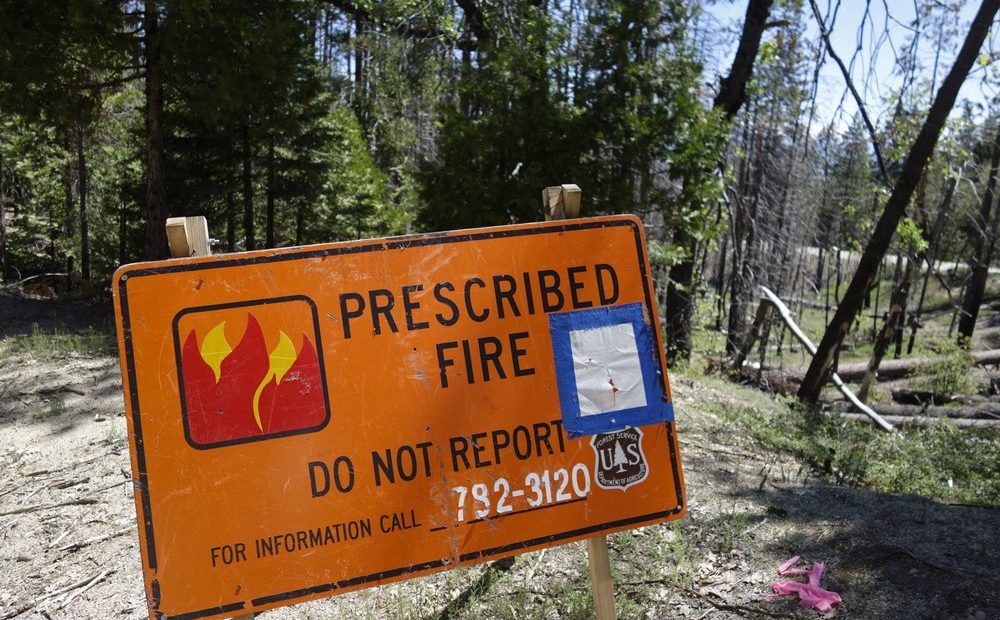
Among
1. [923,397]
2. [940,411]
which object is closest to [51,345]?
[940,411]

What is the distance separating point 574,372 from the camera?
8.38ft

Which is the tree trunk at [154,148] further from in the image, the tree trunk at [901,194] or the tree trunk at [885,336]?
the tree trunk at [885,336]

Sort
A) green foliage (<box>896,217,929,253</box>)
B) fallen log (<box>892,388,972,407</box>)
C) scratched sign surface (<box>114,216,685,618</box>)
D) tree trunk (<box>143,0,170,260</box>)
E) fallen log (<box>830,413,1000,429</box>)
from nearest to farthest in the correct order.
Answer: scratched sign surface (<box>114,216,685,618</box>)
tree trunk (<box>143,0,170,260</box>)
fallen log (<box>830,413,1000,429</box>)
green foliage (<box>896,217,929,253</box>)
fallen log (<box>892,388,972,407</box>)

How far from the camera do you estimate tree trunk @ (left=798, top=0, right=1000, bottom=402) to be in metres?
8.73

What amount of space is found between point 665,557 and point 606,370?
1.47 meters

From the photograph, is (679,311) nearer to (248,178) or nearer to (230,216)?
(248,178)

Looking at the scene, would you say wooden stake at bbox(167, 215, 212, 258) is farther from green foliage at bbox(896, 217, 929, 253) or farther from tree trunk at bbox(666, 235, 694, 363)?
green foliage at bbox(896, 217, 929, 253)

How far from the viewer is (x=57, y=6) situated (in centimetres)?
862

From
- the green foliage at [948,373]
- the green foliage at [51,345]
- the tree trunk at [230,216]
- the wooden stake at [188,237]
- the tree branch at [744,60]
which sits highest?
the tree branch at [744,60]

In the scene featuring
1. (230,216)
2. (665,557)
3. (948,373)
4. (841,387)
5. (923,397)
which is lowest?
(923,397)

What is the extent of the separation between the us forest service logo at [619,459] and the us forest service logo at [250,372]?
36.4 inches

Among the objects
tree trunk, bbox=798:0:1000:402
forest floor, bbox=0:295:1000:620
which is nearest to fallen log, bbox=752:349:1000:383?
tree trunk, bbox=798:0:1000:402

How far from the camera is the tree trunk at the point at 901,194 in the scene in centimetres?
873

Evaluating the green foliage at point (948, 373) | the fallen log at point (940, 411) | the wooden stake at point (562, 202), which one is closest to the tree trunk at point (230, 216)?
the fallen log at point (940, 411)
